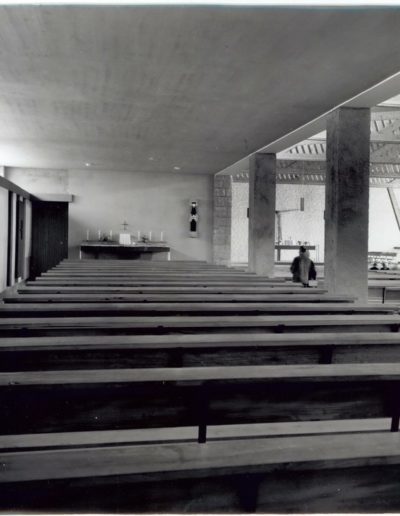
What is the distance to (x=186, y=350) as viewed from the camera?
2.51 meters

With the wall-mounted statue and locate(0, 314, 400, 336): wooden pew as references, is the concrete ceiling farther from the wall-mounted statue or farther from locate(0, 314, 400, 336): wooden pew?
the wall-mounted statue

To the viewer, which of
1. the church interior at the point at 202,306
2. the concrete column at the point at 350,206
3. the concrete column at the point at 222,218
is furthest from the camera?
the concrete column at the point at 222,218

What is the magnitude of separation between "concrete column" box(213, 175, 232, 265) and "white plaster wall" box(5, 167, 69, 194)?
13.9 feet

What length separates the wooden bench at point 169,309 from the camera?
3.71 meters

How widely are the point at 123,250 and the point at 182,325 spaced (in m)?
10.1

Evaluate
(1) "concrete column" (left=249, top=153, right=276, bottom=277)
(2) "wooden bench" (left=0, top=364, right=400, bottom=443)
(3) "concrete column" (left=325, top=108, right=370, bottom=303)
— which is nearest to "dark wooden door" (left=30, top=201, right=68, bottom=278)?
(1) "concrete column" (left=249, top=153, right=276, bottom=277)

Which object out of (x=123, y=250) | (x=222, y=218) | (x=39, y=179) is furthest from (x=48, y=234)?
(x=222, y=218)

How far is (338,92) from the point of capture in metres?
5.94

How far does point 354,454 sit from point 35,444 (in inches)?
37.2

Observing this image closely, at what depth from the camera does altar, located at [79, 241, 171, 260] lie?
12.8 metres

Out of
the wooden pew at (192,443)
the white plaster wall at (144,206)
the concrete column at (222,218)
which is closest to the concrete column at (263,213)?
the concrete column at (222,218)

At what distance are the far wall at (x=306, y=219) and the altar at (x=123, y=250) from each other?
5145 millimetres

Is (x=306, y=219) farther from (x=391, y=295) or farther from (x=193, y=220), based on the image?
(x=391, y=295)

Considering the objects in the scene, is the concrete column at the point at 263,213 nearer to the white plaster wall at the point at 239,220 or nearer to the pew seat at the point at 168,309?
the pew seat at the point at 168,309
